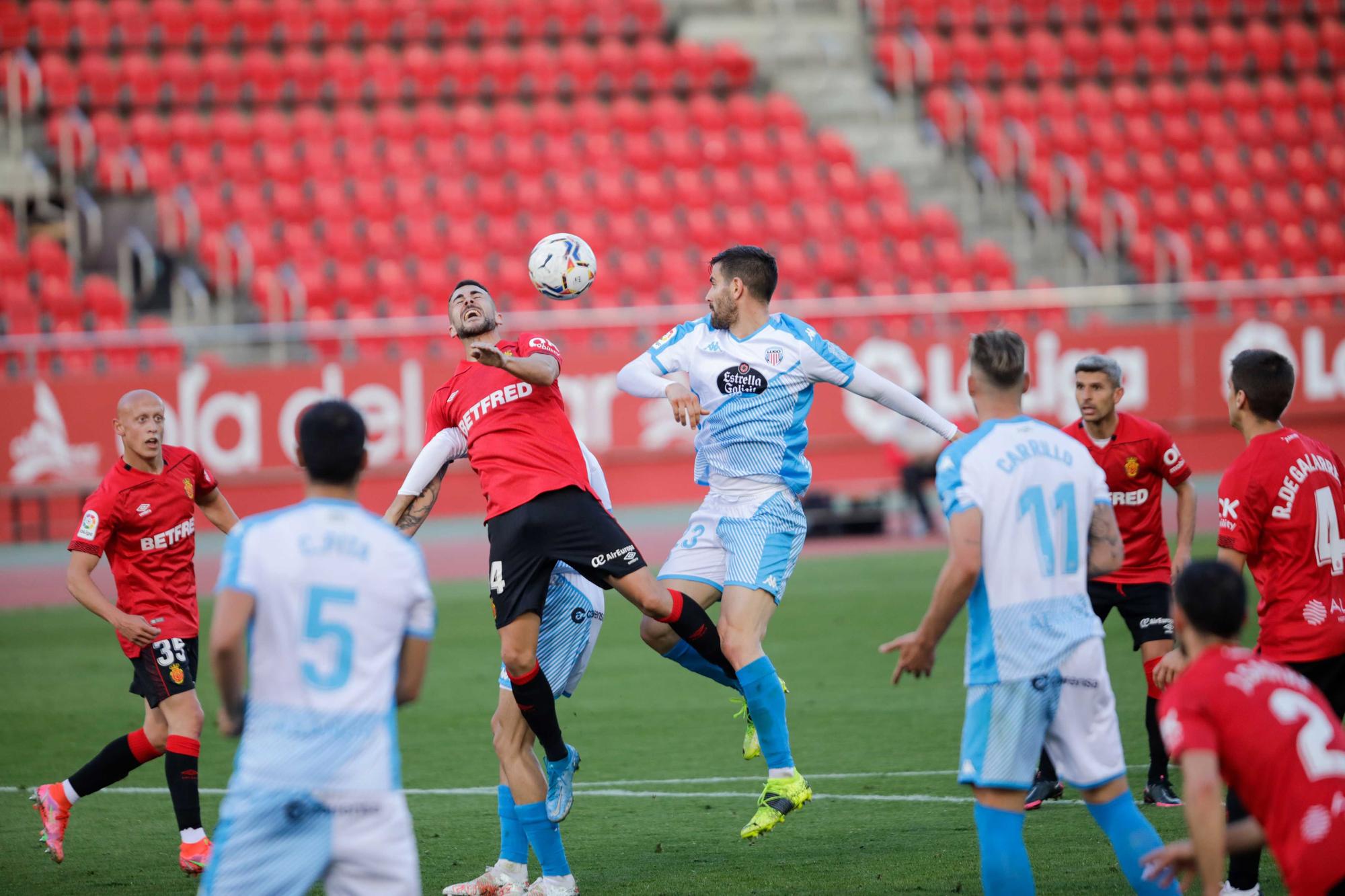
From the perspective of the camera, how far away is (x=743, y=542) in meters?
6.99

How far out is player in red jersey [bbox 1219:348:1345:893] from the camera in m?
5.68

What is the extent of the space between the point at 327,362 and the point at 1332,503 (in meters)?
15.1

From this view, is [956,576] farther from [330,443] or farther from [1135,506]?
[1135,506]

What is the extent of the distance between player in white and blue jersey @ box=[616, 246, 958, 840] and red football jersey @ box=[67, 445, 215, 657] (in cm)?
210

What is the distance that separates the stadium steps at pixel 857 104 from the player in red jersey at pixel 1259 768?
2081cm

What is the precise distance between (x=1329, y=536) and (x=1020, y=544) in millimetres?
1696

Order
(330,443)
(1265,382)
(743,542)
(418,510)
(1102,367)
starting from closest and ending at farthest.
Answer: (330,443)
(1265,382)
(418,510)
(743,542)
(1102,367)

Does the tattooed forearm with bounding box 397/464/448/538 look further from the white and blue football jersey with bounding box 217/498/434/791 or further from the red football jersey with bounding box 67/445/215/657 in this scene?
the white and blue football jersey with bounding box 217/498/434/791

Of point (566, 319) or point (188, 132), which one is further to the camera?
point (188, 132)

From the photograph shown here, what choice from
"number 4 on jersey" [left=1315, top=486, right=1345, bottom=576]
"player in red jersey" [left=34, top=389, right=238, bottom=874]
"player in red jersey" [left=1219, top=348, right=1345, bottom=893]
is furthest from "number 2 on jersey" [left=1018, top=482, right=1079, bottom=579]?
"player in red jersey" [left=34, top=389, right=238, bottom=874]

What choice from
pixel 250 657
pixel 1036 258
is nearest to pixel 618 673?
pixel 250 657

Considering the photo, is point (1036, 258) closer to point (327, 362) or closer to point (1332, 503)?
point (327, 362)

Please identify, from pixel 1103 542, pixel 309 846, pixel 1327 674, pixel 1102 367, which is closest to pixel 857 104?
pixel 1102 367

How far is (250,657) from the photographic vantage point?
165 inches
